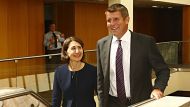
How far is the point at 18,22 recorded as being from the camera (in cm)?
1159

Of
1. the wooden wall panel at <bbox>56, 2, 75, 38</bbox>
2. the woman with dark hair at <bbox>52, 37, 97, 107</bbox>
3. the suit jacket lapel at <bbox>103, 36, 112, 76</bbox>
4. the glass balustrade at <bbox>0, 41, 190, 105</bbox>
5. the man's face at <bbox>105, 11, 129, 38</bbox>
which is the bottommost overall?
the glass balustrade at <bbox>0, 41, 190, 105</bbox>

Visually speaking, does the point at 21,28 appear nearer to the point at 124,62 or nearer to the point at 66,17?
the point at 66,17

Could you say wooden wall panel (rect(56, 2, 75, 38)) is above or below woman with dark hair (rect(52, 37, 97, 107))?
above

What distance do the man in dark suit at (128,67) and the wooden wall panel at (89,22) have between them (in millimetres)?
11351

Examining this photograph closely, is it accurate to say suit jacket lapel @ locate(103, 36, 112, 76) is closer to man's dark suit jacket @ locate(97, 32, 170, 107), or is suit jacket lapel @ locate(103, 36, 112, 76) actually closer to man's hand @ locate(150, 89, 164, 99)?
man's dark suit jacket @ locate(97, 32, 170, 107)

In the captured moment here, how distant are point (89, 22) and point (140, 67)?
1225 cm

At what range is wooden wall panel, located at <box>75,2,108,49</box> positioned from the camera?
14623 mm

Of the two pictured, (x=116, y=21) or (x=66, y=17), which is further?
(x=66, y=17)

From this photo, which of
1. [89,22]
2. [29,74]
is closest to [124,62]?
[29,74]

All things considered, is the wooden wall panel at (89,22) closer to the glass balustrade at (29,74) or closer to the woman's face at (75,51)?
the glass balustrade at (29,74)

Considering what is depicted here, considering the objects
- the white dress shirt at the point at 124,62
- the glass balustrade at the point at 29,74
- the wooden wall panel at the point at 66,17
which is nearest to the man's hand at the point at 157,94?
the white dress shirt at the point at 124,62

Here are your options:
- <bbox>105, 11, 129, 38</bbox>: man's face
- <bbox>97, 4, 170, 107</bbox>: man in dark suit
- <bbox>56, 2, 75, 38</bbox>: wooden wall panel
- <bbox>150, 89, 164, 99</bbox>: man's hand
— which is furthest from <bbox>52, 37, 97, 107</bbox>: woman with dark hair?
<bbox>56, 2, 75, 38</bbox>: wooden wall panel

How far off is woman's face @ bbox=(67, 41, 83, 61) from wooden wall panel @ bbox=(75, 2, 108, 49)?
36.2 feet

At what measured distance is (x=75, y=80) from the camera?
11.3ft
